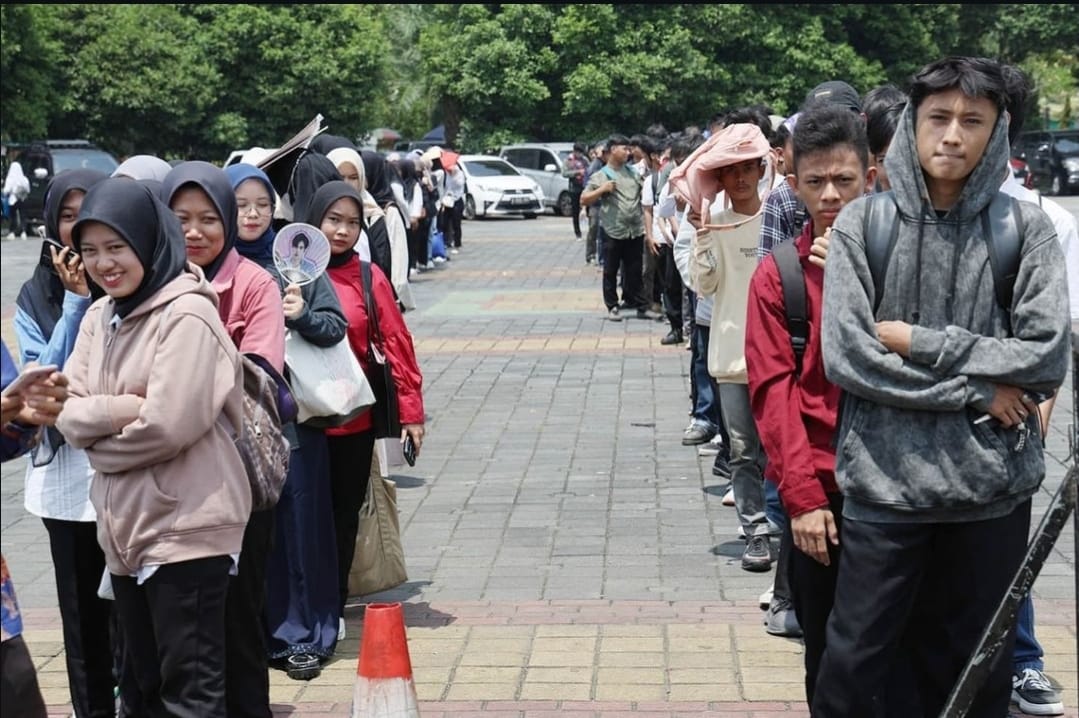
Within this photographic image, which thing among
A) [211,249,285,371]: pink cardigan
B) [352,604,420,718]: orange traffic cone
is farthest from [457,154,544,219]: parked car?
[352,604,420,718]: orange traffic cone

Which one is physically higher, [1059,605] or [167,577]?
[167,577]

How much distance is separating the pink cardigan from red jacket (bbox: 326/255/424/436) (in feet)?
3.30

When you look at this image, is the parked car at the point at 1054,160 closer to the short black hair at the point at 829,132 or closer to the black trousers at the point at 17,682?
the short black hair at the point at 829,132

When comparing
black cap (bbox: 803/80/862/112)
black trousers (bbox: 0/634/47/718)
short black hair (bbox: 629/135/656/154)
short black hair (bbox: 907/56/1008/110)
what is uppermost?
short black hair (bbox: 907/56/1008/110)

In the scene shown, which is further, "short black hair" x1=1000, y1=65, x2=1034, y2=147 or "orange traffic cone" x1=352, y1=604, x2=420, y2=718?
"orange traffic cone" x1=352, y1=604, x2=420, y2=718

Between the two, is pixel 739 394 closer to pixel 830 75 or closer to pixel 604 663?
pixel 604 663

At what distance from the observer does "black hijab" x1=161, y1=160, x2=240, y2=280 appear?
4.59 meters

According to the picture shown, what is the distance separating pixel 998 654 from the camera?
137 inches

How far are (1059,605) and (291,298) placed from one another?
3173mm

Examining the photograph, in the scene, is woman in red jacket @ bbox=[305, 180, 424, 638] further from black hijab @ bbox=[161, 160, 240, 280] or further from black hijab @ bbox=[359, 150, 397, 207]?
black hijab @ bbox=[359, 150, 397, 207]

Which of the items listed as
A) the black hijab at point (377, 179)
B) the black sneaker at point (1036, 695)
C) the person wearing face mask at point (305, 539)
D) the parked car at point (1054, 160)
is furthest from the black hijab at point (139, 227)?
the parked car at point (1054, 160)

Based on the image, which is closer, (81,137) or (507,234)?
(507,234)

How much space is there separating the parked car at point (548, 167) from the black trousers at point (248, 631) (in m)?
32.0

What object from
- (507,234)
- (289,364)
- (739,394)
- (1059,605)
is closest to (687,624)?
(739,394)
